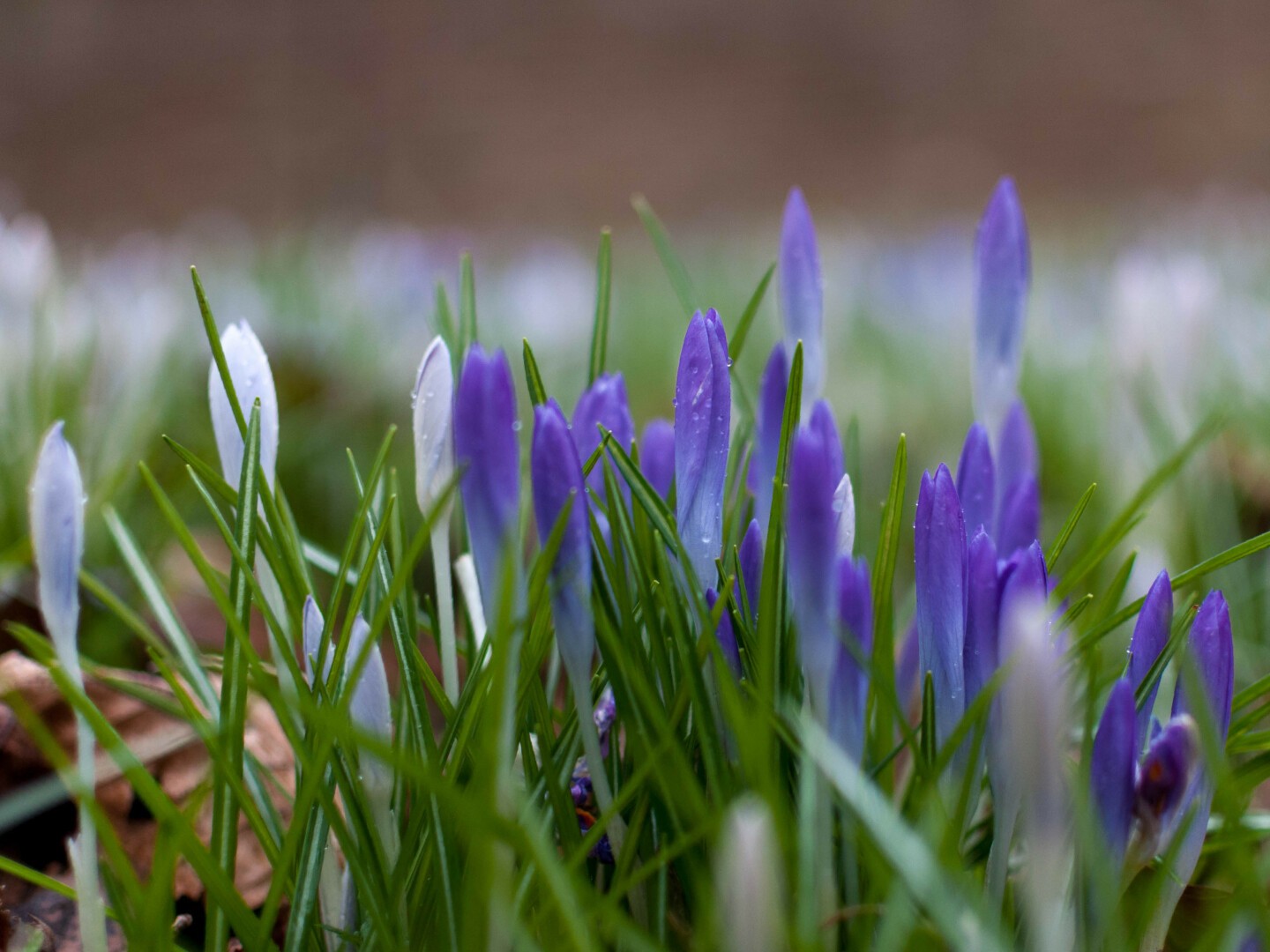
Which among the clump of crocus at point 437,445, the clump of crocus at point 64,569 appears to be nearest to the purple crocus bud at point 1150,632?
the clump of crocus at point 437,445

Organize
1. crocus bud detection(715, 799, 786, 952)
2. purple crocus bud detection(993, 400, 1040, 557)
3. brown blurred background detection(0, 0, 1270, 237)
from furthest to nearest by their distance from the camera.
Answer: brown blurred background detection(0, 0, 1270, 237)
purple crocus bud detection(993, 400, 1040, 557)
crocus bud detection(715, 799, 786, 952)

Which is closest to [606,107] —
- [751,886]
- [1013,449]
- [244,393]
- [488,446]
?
[1013,449]

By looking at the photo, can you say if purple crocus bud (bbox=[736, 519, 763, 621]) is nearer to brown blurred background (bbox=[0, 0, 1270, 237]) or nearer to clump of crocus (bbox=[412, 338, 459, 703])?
clump of crocus (bbox=[412, 338, 459, 703])

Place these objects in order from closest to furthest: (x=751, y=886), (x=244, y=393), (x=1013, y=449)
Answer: (x=751, y=886)
(x=244, y=393)
(x=1013, y=449)

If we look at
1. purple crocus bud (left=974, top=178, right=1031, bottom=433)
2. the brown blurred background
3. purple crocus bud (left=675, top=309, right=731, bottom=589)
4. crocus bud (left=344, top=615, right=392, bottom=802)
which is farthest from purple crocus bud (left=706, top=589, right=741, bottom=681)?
the brown blurred background

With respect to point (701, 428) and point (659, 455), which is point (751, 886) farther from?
point (659, 455)

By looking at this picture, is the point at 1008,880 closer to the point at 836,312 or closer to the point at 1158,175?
the point at 836,312
